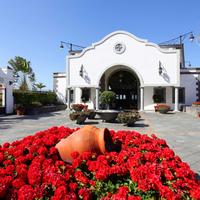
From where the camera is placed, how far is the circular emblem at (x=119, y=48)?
79.7ft

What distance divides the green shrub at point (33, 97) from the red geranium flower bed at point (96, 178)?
19156 mm

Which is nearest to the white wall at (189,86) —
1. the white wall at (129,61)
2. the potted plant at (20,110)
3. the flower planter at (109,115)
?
the white wall at (129,61)

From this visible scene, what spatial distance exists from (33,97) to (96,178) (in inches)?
890

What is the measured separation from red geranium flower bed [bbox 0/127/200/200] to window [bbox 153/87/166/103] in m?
21.6

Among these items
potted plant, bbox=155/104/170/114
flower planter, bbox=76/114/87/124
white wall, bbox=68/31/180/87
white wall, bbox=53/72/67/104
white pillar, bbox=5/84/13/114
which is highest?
white wall, bbox=68/31/180/87

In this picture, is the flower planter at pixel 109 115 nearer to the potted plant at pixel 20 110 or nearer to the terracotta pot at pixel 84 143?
the potted plant at pixel 20 110

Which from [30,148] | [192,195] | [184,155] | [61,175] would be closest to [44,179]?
[61,175]

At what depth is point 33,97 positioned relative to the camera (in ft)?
79.8

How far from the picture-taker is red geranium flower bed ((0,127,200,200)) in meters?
2.72

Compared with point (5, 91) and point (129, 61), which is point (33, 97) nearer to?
point (5, 91)

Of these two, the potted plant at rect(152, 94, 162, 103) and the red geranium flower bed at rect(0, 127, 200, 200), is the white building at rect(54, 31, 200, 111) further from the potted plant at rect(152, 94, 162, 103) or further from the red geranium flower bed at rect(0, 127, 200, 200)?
the red geranium flower bed at rect(0, 127, 200, 200)

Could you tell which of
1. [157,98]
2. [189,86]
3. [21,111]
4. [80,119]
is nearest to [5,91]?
[21,111]

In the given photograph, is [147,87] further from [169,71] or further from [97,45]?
[97,45]

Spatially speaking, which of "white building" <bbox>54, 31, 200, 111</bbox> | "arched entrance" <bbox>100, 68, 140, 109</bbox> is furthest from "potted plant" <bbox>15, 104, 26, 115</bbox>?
"arched entrance" <bbox>100, 68, 140, 109</bbox>
